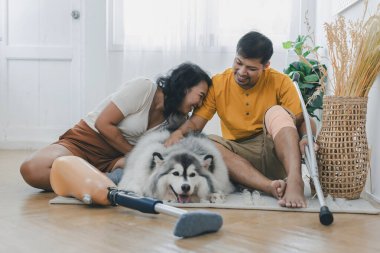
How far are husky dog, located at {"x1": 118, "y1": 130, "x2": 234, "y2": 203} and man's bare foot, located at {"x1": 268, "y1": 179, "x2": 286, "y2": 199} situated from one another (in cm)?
24

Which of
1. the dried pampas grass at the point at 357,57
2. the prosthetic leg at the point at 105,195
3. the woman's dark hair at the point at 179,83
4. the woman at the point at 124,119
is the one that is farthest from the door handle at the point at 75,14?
the dried pampas grass at the point at 357,57

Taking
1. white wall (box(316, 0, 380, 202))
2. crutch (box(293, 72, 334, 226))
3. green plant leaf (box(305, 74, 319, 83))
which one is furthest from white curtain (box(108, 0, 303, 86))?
crutch (box(293, 72, 334, 226))

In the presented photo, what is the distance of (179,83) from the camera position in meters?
2.56

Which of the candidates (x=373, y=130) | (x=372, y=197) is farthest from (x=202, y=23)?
(x=372, y=197)

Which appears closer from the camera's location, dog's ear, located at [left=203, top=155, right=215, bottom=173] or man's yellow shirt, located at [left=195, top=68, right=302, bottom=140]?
dog's ear, located at [left=203, top=155, right=215, bottom=173]

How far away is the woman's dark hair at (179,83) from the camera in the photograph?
2.56m

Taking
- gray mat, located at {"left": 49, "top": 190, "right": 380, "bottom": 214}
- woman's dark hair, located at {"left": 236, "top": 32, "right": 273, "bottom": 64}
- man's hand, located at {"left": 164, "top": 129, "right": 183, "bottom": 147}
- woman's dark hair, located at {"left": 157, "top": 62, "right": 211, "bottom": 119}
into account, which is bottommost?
gray mat, located at {"left": 49, "top": 190, "right": 380, "bottom": 214}

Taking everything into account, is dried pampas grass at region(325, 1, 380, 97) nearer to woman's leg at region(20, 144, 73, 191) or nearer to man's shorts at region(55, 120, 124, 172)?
man's shorts at region(55, 120, 124, 172)

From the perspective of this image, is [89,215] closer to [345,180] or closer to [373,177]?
[345,180]

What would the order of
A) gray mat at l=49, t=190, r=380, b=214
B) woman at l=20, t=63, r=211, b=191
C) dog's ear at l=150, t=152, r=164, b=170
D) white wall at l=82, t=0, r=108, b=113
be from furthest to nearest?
white wall at l=82, t=0, r=108, b=113 < woman at l=20, t=63, r=211, b=191 < dog's ear at l=150, t=152, r=164, b=170 < gray mat at l=49, t=190, r=380, b=214

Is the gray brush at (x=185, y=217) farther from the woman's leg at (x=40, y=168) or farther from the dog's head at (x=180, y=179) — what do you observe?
the woman's leg at (x=40, y=168)

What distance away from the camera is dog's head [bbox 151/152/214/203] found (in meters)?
2.15

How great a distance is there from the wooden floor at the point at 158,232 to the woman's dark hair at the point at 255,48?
2.77ft

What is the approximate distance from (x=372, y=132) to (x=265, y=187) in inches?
28.6
